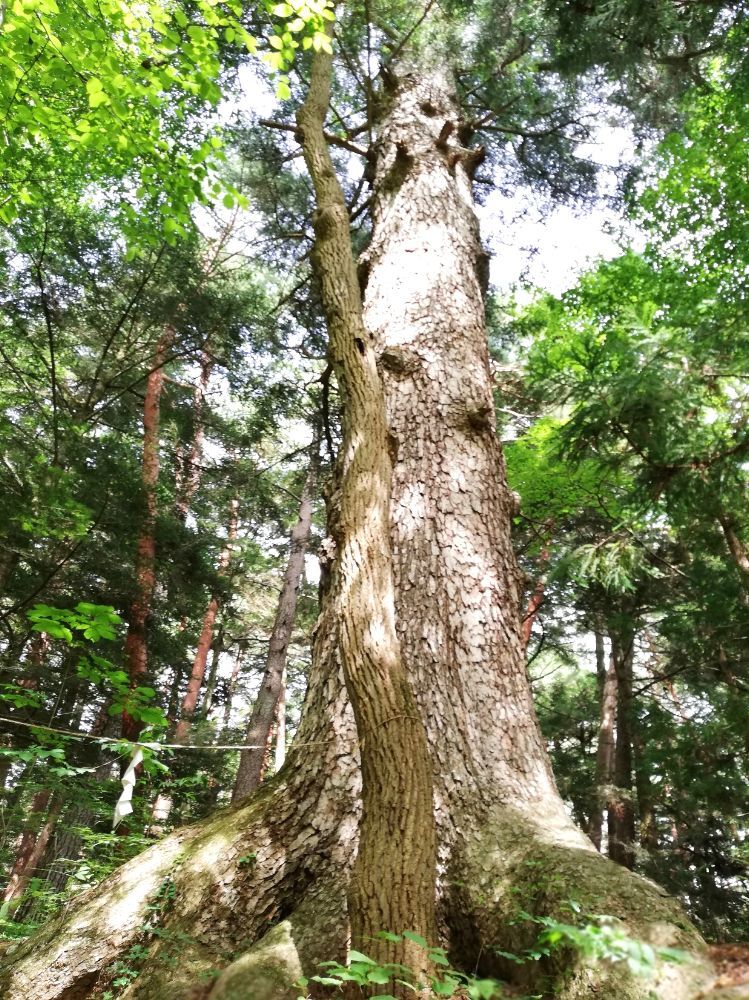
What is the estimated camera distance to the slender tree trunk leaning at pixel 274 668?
904 cm

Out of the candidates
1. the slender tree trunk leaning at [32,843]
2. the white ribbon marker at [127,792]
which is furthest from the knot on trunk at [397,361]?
the slender tree trunk leaning at [32,843]

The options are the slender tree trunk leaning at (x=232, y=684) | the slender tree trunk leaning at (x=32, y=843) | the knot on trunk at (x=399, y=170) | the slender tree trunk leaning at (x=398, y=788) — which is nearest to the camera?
the slender tree trunk leaning at (x=398, y=788)

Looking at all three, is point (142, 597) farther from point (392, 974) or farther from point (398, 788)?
point (392, 974)

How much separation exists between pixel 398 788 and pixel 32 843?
39.0 feet

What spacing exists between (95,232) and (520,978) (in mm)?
9859

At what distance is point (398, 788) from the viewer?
6.00 feet

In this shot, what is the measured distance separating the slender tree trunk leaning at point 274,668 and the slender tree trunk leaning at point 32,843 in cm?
257

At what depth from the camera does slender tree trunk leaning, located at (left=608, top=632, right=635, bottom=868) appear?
31.8 ft

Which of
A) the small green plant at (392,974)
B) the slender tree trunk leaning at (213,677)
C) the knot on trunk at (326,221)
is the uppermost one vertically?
the knot on trunk at (326,221)

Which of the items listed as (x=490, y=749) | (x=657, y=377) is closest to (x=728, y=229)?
(x=657, y=377)

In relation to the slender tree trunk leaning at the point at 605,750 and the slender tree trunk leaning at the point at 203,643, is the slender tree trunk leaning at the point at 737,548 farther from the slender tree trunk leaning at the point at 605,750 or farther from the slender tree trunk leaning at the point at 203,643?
the slender tree trunk leaning at the point at 203,643

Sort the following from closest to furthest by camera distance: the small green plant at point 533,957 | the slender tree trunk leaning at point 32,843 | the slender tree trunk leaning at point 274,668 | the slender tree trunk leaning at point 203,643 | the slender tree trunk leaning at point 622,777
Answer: the small green plant at point 533,957 → the slender tree trunk leaning at point 32,843 → the slender tree trunk leaning at point 274,668 → the slender tree trunk leaning at point 622,777 → the slender tree trunk leaning at point 203,643

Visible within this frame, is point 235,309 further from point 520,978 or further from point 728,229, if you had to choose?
point 520,978

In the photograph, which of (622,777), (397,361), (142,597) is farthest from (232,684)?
(397,361)
